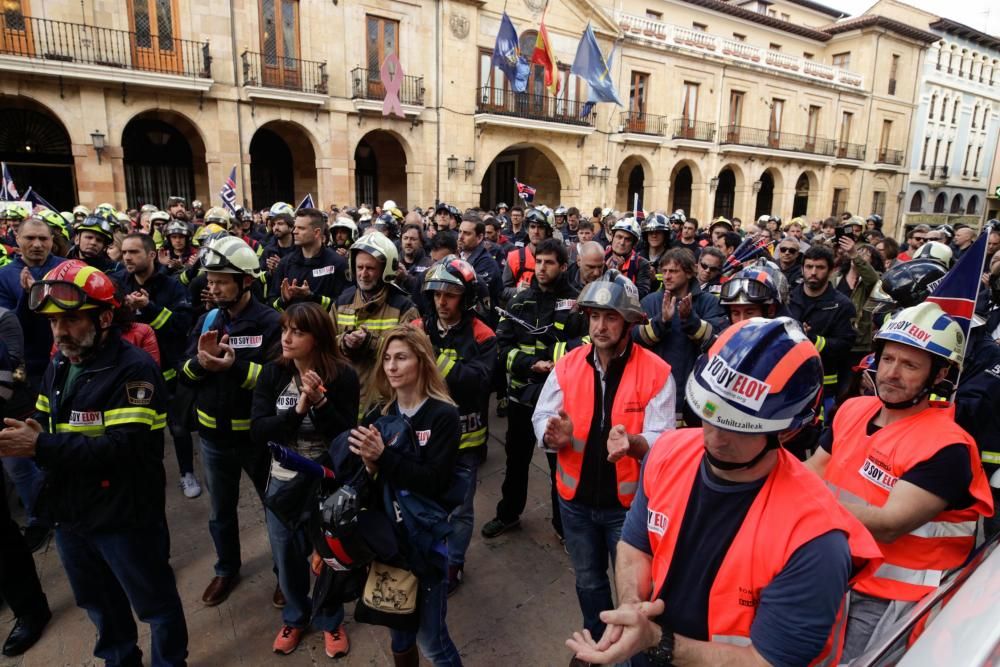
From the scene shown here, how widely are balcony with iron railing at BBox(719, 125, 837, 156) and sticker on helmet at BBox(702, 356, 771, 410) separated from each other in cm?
2895

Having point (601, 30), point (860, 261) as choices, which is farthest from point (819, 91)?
point (860, 261)

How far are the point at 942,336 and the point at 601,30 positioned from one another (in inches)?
915

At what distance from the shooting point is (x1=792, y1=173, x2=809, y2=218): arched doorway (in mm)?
32688

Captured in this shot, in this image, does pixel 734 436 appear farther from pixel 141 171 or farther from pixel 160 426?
pixel 141 171

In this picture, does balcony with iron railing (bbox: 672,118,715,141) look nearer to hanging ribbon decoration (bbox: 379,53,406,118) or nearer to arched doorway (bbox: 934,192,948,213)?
hanging ribbon decoration (bbox: 379,53,406,118)

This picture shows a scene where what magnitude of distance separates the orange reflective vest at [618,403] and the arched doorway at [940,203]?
1870 inches

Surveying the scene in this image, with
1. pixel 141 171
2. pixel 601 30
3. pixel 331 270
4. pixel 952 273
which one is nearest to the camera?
pixel 952 273

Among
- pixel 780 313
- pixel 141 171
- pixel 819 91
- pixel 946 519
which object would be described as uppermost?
pixel 819 91

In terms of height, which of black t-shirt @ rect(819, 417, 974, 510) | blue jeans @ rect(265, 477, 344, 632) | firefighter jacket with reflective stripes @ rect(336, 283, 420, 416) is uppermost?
firefighter jacket with reflective stripes @ rect(336, 283, 420, 416)

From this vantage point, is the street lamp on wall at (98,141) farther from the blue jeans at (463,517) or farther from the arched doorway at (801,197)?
the arched doorway at (801,197)

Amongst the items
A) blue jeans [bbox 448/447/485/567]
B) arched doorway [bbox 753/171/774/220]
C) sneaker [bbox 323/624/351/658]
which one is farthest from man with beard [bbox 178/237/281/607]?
arched doorway [bbox 753/171/774/220]

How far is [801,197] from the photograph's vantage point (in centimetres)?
3316

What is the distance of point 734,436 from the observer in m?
1.53

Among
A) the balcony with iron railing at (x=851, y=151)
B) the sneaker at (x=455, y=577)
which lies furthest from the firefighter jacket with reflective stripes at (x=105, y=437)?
the balcony with iron railing at (x=851, y=151)
